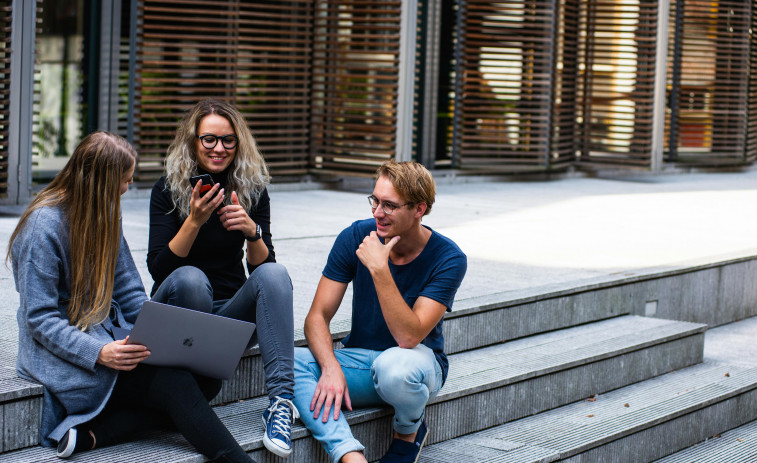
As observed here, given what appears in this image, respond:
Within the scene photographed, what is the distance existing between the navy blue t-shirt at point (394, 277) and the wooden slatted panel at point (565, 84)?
8620 mm

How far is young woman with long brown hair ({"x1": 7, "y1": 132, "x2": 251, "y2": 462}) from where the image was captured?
3.14 m

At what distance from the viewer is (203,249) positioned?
3781mm

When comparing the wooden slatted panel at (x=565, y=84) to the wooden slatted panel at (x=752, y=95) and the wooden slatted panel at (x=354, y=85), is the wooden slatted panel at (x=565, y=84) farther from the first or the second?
the wooden slatted panel at (x=752, y=95)

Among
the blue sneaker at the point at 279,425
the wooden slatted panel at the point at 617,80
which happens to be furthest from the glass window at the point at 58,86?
the wooden slatted panel at the point at 617,80

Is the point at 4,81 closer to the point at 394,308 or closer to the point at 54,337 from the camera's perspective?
the point at 54,337

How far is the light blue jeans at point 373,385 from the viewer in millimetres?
3535

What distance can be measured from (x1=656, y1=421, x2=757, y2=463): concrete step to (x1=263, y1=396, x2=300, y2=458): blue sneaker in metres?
2.19

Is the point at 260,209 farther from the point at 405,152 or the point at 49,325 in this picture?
the point at 405,152

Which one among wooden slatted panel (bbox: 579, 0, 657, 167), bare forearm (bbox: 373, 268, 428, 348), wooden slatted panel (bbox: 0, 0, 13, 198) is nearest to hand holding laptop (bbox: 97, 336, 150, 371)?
bare forearm (bbox: 373, 268, 428, 348)

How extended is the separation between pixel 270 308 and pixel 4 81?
4986mm

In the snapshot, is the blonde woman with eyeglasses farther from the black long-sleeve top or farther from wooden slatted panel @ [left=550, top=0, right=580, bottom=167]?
wooden slatted panel @ [left=550, top=0, right=580, bottom=167]

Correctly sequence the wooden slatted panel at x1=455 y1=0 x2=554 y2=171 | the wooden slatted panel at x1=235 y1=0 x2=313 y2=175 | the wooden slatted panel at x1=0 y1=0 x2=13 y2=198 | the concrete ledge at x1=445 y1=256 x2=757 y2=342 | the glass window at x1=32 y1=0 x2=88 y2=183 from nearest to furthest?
1. the concrete ledge at x1=445 y1=256 x2=757 y2=342
2. the wooden slatted panel at x1=0 y1=0 x2=13 y2=198
3. the glass window at x1=32 y1=0 x2=88 y2=183
4. the wooden slatted panel at x1=235 y1=0 x2=313 y2=175
5. the wooden slatted panel at x1=455 y1=0 x2=554 y2=171

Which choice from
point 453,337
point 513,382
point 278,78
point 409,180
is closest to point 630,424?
point 513,382

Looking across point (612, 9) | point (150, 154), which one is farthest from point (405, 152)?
point (612, 9)
